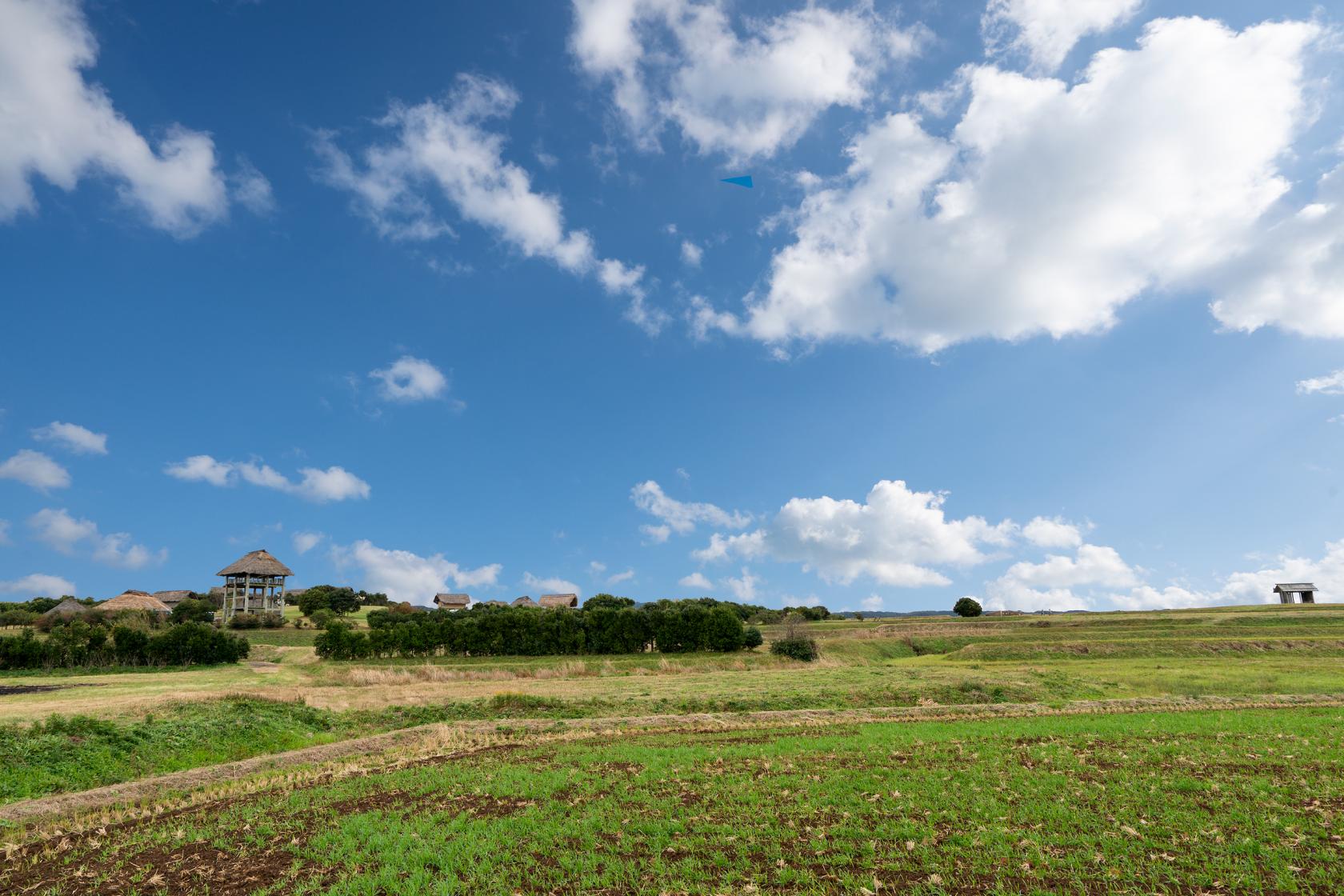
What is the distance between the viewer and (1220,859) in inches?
471

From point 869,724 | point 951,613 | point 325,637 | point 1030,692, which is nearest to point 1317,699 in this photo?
point 1030,692

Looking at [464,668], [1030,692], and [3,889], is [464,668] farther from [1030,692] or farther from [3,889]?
[3,889]

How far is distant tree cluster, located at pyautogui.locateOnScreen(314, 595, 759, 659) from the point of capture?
76562 mm

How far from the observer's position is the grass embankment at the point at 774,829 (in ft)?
38.4

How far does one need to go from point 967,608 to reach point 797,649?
65564 mm

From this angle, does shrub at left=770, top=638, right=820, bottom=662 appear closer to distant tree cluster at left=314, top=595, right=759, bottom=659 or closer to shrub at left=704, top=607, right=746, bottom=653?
shrub at left=704, top=607, right=746, bottom=653

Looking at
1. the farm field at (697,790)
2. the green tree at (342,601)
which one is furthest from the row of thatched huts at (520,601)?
the farm field at (697,790)

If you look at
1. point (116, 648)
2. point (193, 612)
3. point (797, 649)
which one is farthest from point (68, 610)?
point (797, 649)

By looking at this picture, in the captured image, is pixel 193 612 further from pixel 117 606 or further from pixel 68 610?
pixel 68 610

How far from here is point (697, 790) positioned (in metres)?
17.7

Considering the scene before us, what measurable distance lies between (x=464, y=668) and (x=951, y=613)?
330 ft

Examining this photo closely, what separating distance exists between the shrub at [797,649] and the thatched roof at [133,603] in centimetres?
10390

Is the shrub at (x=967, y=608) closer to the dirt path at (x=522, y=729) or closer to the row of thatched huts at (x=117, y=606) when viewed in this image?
the dirt path at (x=522, y=729)

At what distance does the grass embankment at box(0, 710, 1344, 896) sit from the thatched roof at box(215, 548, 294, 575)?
113m
